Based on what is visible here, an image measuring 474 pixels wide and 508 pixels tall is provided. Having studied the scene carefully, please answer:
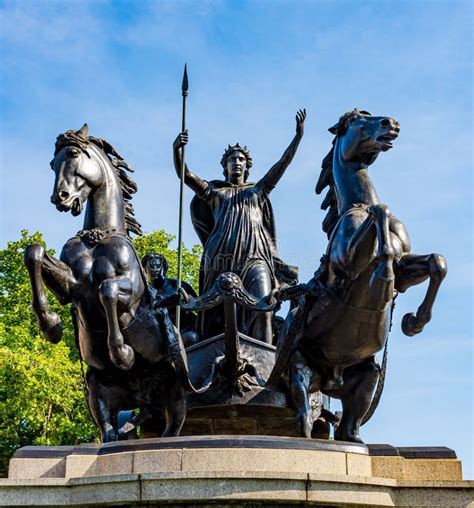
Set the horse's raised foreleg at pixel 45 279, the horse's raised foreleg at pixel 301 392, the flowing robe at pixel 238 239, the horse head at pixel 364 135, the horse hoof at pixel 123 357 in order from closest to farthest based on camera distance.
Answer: the horse's raised foreleg at pixel 45 279, the horse hoof at pixel 123 357, the horse's raised foreleg at pixel 301 392, the horse head at pixel 364 135, the flowing robe at pixel 238 239

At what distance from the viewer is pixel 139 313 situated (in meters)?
10.7

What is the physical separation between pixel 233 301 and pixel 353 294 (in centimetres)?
158

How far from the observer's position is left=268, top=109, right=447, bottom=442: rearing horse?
33.3 feet

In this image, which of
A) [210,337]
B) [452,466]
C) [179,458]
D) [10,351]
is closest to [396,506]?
[452,466]

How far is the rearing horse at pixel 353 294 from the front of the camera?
1014 cm

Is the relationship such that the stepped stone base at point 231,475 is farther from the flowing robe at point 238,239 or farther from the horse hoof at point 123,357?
the flowing robe at point 238,239

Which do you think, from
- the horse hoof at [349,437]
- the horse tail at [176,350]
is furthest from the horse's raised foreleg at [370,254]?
the horse tail at [176,350]

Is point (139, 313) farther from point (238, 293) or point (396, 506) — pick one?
point (396, 506)

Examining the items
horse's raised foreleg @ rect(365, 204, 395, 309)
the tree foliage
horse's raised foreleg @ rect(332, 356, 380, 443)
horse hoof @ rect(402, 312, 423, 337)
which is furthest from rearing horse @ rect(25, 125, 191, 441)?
the tree foliage

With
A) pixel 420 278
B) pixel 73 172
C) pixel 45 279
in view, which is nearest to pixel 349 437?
pixel 420 278

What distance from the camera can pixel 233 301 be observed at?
37.4ft

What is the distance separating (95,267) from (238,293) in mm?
1732

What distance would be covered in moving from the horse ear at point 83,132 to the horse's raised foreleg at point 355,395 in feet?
12.8

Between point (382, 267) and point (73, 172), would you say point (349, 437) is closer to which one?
point (382, 267)
